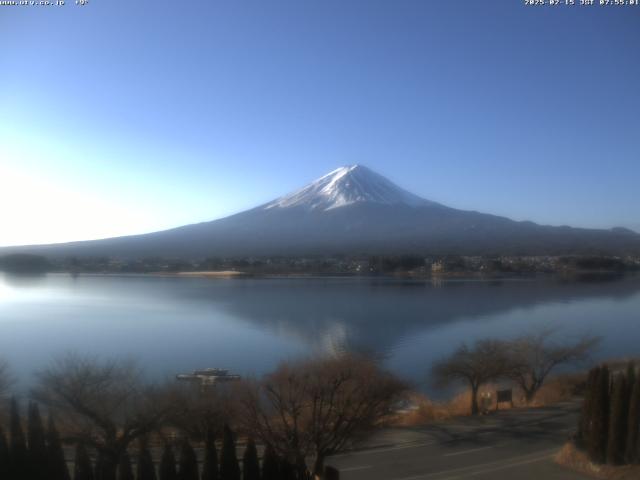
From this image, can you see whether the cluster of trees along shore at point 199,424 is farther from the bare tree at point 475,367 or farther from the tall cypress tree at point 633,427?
the bare tree at point 475,367

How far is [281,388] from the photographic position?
198 inches

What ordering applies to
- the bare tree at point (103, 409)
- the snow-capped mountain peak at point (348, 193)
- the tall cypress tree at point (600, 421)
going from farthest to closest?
the snow-capped mountain peak at point (348, 193) → the tall cypress tree at point (600, 421) → the bare tree at point (103, 409)

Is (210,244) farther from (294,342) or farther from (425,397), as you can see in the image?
(425,397)

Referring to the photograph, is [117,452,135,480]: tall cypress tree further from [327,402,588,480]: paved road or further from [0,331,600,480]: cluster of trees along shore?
[327,402,588,480]: paved road

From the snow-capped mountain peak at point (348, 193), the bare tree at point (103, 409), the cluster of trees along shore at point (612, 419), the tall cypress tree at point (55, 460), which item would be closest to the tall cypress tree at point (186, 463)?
the bare tree at point (103, 409)

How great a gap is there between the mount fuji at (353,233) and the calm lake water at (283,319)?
14.3 m

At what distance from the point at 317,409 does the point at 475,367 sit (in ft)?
11.0

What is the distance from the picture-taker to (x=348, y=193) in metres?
57.5

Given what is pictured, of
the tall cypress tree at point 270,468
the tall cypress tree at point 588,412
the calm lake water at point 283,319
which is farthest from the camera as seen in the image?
the calm lake water at point 283,319

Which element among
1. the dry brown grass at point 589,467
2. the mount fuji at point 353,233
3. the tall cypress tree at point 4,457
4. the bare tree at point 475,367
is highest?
the mount fuji at point 353,233

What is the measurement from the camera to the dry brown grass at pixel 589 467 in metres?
4.38

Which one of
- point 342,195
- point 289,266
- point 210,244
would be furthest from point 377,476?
point 342,195

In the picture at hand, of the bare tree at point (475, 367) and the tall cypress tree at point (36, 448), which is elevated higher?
the tall cypress tree at point (36, 448)

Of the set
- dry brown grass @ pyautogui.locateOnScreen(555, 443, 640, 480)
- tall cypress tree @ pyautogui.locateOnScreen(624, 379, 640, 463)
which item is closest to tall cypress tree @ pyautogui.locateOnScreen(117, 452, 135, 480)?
dry brown grass @ pyautogui.locateOnScreen(555, 443, 640, 480)
